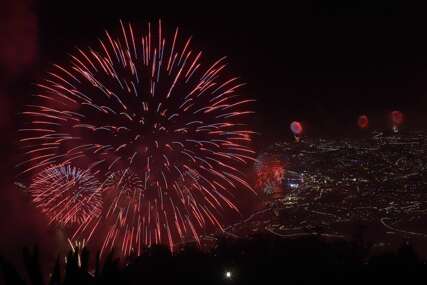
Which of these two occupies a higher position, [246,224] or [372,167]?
[372,167]

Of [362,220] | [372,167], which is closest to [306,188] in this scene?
[372,167]

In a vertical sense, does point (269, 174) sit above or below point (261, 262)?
above

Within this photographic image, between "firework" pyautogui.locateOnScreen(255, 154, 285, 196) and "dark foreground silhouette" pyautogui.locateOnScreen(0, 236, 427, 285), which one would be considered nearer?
"dark foreground silhouette" pyautogui.locateOnScreen(0, 236, 427, 285)

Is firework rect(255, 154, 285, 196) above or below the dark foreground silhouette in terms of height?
above

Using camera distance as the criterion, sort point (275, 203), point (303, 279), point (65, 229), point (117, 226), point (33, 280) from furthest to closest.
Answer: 1. point (275, 203)
2. point (65, 229)
3. point (117, 226)
4. point (303, 279)
5. point (33, 280)

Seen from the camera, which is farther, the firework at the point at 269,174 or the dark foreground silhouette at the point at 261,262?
the firework at the point at 269,174

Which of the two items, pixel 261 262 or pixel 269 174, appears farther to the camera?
pixel 269 174

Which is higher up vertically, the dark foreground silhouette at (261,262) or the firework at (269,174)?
the firework at (269,174)

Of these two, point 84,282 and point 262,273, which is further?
point 262,273

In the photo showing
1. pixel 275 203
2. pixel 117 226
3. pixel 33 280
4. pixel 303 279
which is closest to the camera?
pixel 33 280

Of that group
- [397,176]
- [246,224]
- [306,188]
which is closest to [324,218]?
[246,224]

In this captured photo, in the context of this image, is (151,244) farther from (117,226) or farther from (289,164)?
(289,164)
